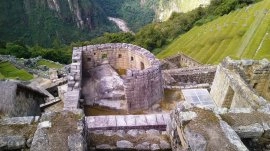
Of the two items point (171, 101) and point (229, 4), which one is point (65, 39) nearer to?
point (229, 4)

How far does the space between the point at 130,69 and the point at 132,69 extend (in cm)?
17

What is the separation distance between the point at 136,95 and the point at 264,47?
38.6 meters

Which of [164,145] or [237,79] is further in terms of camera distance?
[237,79]

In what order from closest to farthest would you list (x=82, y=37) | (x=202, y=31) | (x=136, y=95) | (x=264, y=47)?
(x=136, y=95) → (x=264, y=47) → (x=202, y=31) → (x=82, y=37)

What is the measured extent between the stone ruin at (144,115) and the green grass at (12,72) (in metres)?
26.6

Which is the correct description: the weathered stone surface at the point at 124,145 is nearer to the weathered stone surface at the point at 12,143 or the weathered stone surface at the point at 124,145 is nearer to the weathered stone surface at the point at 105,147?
the weathered stone surface at the point at 105,147

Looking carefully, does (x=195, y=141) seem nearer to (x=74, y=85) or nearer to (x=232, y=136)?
(x=232, y=136)

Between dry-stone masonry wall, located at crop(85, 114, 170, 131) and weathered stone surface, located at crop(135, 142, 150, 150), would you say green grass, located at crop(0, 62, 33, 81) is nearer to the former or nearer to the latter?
dry-stone masonry wall, located at crop(85, 114, 170, 131)

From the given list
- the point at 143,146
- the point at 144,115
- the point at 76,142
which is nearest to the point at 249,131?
the point at 143,146

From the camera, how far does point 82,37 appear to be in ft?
620

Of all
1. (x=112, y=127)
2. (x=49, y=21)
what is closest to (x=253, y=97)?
(x=112, y=127)

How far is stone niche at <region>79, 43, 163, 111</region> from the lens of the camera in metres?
20.3

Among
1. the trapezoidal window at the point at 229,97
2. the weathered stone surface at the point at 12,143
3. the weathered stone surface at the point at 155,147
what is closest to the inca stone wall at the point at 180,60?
the trapezoidal window at the point at 229,97

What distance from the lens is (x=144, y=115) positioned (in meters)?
16.6
